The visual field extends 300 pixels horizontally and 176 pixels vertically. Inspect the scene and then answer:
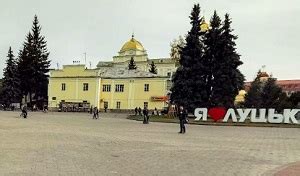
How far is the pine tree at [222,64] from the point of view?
5000cm

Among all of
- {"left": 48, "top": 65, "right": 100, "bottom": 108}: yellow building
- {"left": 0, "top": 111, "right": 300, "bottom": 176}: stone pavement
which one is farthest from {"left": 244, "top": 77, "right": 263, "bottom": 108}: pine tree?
{"left": 0, "top": 111, "right": 300, "bottom": 176}: stone pavement

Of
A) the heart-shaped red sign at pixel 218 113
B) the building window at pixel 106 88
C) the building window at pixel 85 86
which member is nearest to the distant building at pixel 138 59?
the building window at pixel 106 88

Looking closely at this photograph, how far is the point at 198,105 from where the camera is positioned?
49875 millimetres

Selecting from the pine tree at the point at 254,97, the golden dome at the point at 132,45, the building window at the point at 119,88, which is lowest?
the pine tree at the point at 254,97

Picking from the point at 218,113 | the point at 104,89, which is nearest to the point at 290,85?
the point at 104,89

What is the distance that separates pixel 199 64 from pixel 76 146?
35933mm

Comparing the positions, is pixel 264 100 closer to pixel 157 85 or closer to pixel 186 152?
pixel 157 85

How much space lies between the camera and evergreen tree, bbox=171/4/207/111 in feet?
164

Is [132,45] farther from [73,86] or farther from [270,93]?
[270,93]

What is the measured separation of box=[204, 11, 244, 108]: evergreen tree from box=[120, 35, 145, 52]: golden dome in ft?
187

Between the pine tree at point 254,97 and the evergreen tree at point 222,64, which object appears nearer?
the evergreen tree at point 222,64

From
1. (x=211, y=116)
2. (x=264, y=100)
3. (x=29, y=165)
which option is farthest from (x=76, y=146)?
(x=264, y=100)

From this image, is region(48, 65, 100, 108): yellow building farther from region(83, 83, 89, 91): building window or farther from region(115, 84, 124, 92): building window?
region(115, 84, 124, 92): building window

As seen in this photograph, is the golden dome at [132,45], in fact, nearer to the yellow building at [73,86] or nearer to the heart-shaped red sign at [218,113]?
the yellow building at [73,86]
